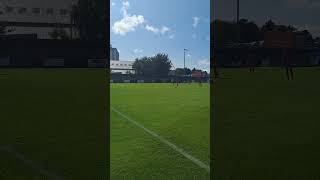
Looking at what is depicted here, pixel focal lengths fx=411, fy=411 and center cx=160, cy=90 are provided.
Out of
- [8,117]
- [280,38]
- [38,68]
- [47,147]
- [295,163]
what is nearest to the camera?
[295,163]

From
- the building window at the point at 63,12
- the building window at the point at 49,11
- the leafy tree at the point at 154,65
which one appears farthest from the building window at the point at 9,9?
the leafy tree at the point at 154,65

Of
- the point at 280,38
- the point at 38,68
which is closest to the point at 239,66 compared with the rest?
the point at 280,38

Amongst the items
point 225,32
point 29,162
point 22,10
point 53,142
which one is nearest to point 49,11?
point 22,10

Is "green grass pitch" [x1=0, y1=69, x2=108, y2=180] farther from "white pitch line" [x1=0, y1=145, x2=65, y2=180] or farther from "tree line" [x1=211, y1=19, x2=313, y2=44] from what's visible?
"tree line" [x1=211, y1=19, x2=313, y2=44]

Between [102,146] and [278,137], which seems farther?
[278,137]

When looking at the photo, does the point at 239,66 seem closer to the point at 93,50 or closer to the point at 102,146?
the point at 93,50

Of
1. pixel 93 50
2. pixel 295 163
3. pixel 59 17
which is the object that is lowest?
pixel 295 163

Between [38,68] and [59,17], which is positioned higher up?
[59,17]

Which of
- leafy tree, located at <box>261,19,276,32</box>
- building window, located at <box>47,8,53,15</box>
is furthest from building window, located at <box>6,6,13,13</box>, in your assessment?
leafy tree, located at <box>261,19,276,32</box>

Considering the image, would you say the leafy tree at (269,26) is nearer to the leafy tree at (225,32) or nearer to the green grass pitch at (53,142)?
the leafy tree at (225,32)

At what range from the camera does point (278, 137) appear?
7359 mm

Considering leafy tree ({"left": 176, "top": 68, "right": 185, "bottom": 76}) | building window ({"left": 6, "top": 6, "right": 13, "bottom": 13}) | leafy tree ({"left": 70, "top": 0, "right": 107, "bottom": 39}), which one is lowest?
leafy tree ({"left": 176, "top": 68, "right": 185, "bottom": 76})

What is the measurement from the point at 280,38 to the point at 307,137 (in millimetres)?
32002

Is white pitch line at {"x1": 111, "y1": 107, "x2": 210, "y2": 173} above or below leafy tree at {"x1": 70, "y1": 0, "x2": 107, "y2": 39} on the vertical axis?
below
